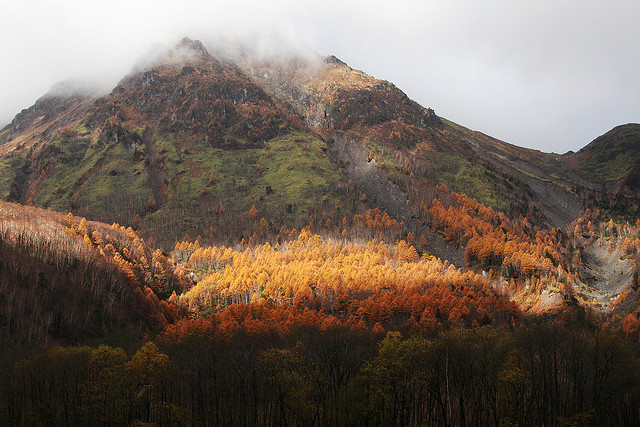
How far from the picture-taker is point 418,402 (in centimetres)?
6450

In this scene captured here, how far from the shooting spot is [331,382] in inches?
2665

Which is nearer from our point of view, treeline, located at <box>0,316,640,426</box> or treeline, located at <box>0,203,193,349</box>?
treeline, located at <box>0,316,640,426</box>

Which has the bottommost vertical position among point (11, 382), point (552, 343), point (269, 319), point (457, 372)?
point (269, 319)

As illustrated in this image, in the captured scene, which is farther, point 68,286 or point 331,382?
point 68,286

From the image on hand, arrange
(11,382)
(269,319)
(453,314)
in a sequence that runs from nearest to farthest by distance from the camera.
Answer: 1. (11,382)
2. (269,319)
3. (453,314)

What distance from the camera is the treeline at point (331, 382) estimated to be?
5722cm

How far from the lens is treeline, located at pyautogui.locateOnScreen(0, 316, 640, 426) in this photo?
57.2 meters

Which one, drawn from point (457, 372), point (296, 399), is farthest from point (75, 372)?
point (457, 372)

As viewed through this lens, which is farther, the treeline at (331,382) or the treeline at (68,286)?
the treeline at (68,286)

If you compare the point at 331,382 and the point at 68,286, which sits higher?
the point at 331,382

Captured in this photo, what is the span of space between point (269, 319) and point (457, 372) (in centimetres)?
7025

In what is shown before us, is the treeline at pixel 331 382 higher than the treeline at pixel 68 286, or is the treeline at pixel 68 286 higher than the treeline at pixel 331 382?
the treeline at pixel 331 382

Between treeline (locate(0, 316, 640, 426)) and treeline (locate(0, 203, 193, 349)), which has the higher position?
treeline (locate(0, 316, 640, 426))

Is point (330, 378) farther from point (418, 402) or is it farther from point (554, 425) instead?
point (554, 425)
